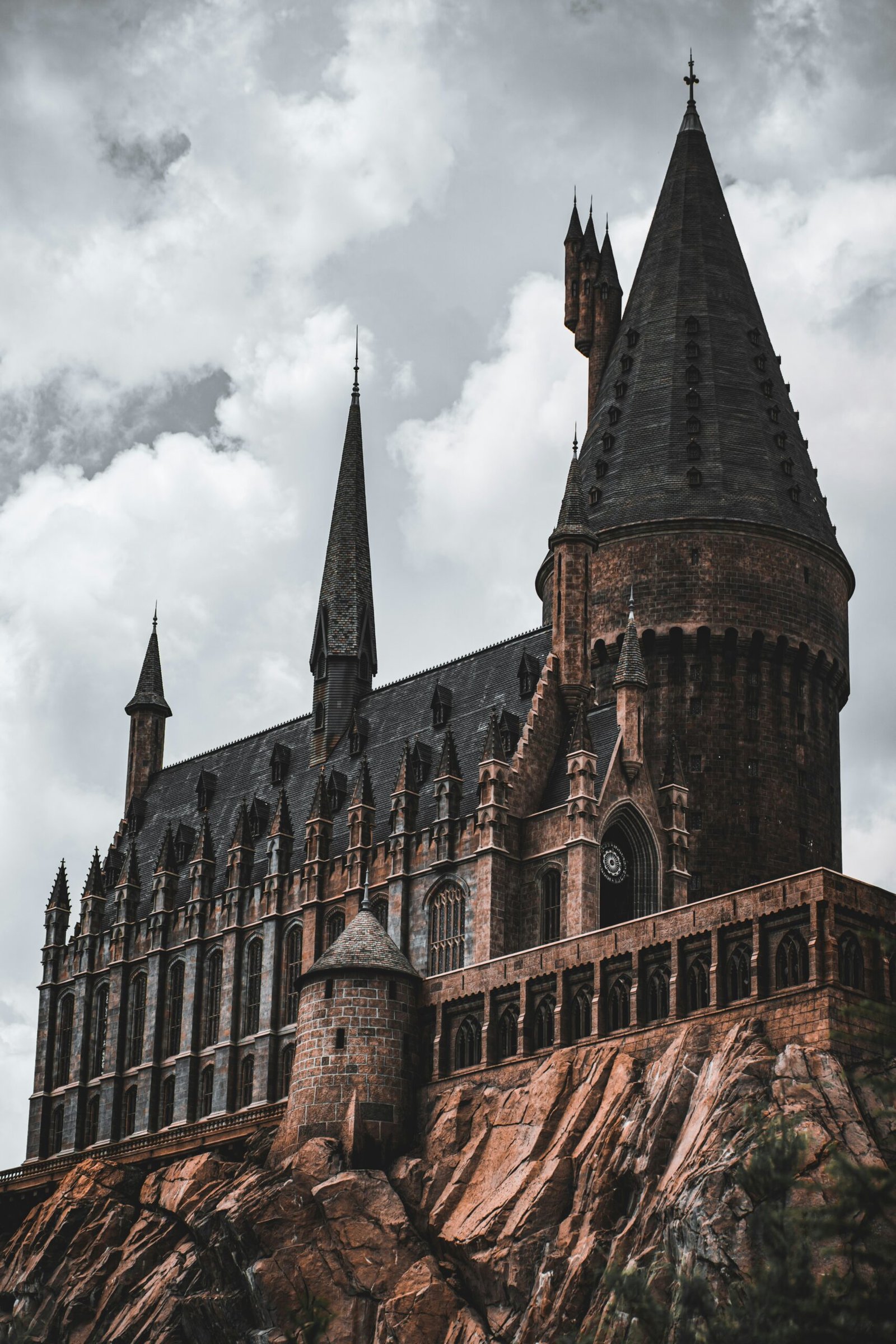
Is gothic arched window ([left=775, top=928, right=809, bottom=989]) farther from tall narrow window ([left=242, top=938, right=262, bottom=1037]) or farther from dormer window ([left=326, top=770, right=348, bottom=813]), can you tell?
tall narrow window ([left=242, top=938, right=262, bottom=1037])

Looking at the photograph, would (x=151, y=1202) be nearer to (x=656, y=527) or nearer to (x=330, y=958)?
(x=330, y=958)

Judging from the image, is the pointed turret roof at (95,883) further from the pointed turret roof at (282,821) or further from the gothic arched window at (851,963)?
the gothic arched window at (851,963)

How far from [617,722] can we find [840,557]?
57.7 ft

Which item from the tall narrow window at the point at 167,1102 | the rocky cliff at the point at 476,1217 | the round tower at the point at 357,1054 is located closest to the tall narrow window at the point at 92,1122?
the tall narrow window at the point at 167,1102

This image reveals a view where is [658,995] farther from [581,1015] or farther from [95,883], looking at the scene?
[95,883]

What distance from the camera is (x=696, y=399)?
105 meters

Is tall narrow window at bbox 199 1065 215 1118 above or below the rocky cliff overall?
above

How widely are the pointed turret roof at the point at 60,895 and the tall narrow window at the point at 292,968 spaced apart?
60.7ft

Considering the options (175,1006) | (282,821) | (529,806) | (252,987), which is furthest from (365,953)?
(175,1006)

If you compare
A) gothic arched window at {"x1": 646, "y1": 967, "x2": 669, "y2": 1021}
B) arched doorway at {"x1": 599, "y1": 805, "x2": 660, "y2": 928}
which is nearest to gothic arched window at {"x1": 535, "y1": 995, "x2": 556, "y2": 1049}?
gothic arched window at {"x1": 646, "y1": 967, "x2": 669, "y2": 1021}

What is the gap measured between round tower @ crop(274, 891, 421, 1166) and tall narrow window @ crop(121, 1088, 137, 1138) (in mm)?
25317

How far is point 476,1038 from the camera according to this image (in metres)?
79.5

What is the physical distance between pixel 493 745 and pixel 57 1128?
32.9 m

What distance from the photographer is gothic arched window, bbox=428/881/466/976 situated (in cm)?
8994
